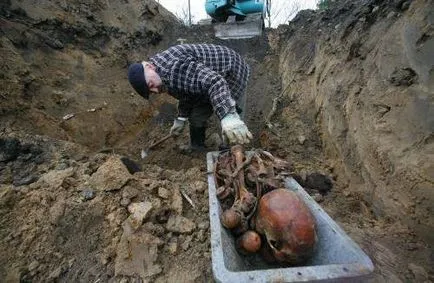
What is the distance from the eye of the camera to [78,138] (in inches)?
152

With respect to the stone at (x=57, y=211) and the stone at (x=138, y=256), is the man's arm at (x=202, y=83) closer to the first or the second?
the stone at (x=138, y=256)

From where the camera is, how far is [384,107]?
7.92 feet

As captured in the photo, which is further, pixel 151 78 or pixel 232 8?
pixel 232 8

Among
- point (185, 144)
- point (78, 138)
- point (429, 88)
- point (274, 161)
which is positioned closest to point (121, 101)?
point (78, 138)

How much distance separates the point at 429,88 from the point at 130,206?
221cm

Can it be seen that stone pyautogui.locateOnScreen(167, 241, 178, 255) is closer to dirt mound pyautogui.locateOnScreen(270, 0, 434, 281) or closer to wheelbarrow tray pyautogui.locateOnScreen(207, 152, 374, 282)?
wheelbarrow tray pyautogui.locateOnScreen(207, 152, 374, 282)

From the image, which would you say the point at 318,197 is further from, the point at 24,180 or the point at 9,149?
the point at 9,149

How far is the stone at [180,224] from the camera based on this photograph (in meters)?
2.20

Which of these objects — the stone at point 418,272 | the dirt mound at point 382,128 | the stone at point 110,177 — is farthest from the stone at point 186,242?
the stone at point 418,272

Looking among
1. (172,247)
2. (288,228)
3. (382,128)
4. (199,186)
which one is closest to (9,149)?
(199,186)

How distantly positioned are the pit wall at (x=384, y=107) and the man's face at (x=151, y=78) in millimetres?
1830

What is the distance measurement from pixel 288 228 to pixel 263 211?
0.20m

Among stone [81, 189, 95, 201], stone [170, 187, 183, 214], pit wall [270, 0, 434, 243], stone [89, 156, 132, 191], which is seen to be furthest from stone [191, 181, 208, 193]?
pit wall [270, 0, 434, 243]

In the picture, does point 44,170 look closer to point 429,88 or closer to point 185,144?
point 185,144
